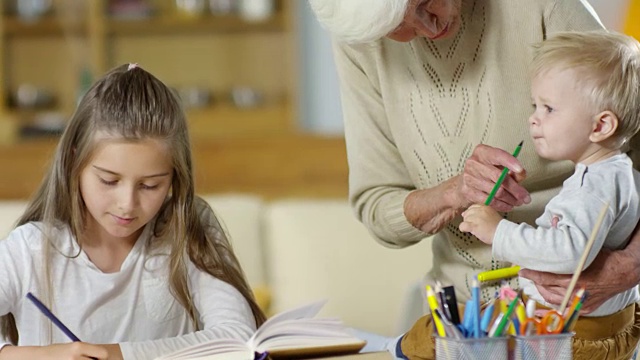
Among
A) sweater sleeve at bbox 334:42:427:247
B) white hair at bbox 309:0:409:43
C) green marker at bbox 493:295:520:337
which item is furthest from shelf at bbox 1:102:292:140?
green marker at bbox 493:295:520:337

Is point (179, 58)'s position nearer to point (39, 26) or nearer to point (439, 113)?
point (39, 26)

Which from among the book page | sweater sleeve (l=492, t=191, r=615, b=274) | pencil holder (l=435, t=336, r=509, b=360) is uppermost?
sweater sleeve (l=492, t=191, r=615, b=274)

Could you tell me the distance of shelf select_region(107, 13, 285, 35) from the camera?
501cm

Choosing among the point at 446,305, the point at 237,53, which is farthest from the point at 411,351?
the point at 237,53

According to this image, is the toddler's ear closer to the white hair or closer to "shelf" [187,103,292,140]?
the white hair

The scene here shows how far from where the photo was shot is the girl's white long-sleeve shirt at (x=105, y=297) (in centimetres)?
183

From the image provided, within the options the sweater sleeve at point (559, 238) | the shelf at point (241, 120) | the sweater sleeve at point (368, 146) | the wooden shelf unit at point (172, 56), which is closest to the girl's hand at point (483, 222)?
the sweater sleeve at point (559, 238)

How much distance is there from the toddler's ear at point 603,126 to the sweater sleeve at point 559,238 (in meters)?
0.10

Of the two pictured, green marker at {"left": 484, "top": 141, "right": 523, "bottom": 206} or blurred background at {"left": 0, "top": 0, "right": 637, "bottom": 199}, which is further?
blurred background at {"left": 0, "top": 0, "right": 637, "bottom": 199}

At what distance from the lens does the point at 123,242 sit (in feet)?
6.36

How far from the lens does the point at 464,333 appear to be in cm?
133

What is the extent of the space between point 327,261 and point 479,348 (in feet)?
6.47

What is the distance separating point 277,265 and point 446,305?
6.48 ft

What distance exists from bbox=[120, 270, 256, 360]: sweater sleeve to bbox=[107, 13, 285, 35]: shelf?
3.23 m
